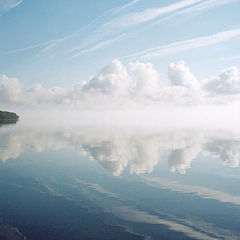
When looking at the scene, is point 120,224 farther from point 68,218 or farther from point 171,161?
point 171,161

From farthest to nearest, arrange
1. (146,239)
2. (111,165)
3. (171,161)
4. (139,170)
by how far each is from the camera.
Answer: (171,161), (111,165), (139,170), (146,239)

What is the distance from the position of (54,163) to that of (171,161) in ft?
76.6

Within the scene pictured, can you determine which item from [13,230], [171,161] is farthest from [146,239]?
[171,161]

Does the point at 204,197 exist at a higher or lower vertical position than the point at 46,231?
higher

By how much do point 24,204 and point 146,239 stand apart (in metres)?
14.4

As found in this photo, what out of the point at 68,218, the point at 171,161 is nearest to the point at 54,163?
the point at 171,161

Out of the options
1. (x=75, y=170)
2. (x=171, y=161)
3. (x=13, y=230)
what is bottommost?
(x=13, y=230)

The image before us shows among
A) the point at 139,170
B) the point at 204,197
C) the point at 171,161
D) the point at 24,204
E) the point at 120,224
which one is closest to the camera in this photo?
the point at 120,224

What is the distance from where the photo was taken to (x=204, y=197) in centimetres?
3300

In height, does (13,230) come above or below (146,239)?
below

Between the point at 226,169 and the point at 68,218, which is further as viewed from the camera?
the point at 226,169

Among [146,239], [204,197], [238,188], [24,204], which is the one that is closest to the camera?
[146,239]

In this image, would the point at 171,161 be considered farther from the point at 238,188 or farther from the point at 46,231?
the point at 46,231

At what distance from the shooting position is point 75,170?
157ft
